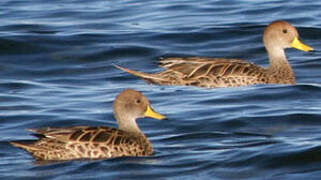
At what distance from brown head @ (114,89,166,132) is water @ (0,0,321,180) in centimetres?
47

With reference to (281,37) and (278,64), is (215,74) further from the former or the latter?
(281,37)

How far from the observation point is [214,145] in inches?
562

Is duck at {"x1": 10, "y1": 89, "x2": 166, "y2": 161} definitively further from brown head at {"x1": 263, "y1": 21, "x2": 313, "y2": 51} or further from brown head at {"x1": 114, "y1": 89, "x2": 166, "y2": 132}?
brown head at {"x1": 263, "y1": 21, "x2": 313, "y2": 51}

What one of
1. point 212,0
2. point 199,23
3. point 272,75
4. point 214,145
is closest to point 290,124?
point 214,145

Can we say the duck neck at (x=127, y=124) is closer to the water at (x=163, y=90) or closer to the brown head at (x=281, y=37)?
the water at (x=163, y=90)

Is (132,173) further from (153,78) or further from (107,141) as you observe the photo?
(153,78)

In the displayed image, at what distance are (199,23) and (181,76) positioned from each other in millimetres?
5678

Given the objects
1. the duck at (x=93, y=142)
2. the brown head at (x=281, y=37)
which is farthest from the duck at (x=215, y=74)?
the duck at (x=93, y=142)

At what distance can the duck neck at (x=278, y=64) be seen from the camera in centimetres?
1811

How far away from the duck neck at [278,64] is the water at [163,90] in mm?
325

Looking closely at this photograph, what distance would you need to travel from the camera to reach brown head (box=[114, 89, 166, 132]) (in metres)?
13.8

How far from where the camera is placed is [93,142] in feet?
44.2

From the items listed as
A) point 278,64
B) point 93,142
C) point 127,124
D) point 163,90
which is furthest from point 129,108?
point 278,64

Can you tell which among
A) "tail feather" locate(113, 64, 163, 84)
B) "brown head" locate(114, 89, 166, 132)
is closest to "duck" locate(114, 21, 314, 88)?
"tail feather" locate(113, 64, 163, 84)
